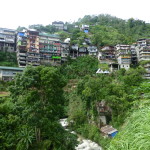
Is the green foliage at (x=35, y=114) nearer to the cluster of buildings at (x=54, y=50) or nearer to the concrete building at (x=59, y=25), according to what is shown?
the cluster of buildings at (x=54, y=50)

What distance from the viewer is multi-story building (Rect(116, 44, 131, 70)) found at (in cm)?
2911

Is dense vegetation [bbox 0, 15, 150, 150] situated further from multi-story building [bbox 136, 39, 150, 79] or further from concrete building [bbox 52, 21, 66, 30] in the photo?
concrete building [bbox 52, 21, 66, 30]

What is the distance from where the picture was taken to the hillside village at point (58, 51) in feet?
95.5

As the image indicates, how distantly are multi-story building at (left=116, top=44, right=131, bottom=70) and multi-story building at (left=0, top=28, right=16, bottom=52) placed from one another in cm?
2595

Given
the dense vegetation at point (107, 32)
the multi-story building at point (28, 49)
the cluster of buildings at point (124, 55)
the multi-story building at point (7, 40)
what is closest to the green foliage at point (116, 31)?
the dense vegetation at point (107, 32)

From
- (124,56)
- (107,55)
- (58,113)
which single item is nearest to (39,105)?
(58,113)

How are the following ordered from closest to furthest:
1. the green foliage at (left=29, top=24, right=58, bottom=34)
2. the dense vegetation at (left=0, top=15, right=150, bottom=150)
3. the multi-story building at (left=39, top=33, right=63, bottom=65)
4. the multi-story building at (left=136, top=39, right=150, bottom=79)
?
the dense vegetation at (left=0, top=15, right=150, bottom=150) → the multi-story building at (left=136, top=39, right=150, bottom=79) → the multi-story building at (left=39, top=33, right=63, bottom=65) → the green foliage at (left=29, top=24, right=58, bottom=34)

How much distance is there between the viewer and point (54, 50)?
32625mm

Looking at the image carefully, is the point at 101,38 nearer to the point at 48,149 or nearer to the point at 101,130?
the point at 101,130

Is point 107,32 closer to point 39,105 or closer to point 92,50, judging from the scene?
point 92,50

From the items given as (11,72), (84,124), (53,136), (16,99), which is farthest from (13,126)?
(11,72)

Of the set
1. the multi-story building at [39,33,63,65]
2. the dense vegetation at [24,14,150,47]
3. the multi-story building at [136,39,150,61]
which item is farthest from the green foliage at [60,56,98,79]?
the multi-story building at [136,39,150,61]

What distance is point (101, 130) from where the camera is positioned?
14.2 metres

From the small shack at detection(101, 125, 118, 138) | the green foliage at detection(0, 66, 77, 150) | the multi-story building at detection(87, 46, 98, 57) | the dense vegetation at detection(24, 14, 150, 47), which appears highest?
the dense vegetation at detection(24, 14, 150, 47)
